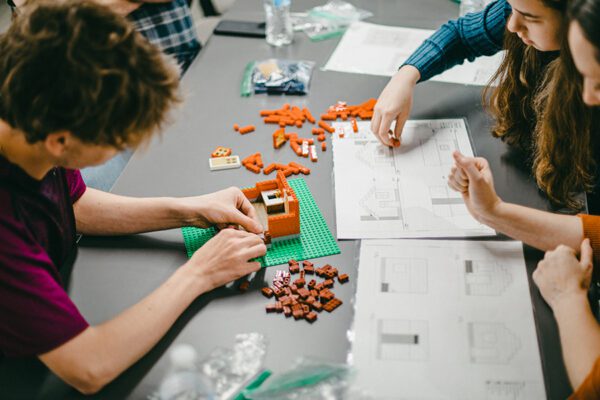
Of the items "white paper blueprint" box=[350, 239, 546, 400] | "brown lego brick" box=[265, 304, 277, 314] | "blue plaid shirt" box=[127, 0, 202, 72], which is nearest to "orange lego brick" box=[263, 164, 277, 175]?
"white paper blueprint" box=[350, 239, 546, 400]

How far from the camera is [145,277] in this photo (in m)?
1.21

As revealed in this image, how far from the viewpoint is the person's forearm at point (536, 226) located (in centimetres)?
118

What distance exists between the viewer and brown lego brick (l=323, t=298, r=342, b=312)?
111cm

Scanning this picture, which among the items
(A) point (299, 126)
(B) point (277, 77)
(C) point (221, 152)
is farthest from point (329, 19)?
(C) point (221, 152)

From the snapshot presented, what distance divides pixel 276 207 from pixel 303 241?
10cm

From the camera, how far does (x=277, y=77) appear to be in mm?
1783

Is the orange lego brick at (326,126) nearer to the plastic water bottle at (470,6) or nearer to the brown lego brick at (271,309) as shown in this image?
the brown lego brick at (271,309)

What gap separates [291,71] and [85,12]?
920 millimetres

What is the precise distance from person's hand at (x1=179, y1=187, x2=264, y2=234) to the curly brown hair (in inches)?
12.5

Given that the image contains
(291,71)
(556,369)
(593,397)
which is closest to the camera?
(593,397)

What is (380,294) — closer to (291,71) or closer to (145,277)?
(145,277)

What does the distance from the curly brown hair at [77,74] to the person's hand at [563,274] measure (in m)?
0.83

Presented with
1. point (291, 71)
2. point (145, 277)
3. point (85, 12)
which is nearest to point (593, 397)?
point (145, 277)

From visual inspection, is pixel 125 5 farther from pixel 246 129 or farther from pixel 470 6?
pixel 470 6
